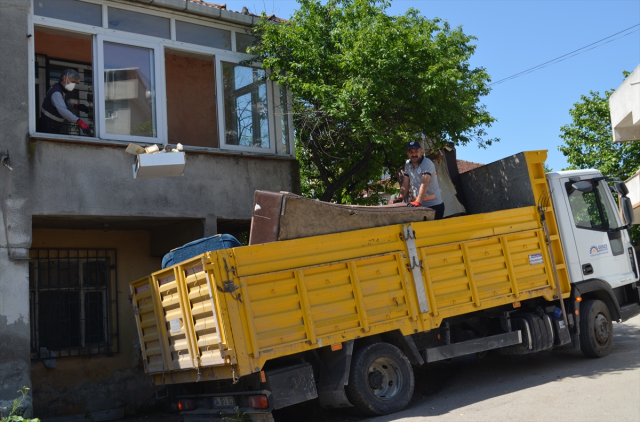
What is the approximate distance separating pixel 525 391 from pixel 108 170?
608 centimetres

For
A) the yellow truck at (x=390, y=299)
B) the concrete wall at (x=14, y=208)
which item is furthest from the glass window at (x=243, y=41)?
the yellow truck at (x=390, y=299)

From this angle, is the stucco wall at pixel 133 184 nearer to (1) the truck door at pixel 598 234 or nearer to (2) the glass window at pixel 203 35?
(2) the glass window at pixel 203 35

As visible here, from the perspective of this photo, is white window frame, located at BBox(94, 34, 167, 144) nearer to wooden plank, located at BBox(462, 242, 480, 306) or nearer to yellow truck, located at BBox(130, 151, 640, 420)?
yellow truck, located at BBox(130, 151, 640, 420)

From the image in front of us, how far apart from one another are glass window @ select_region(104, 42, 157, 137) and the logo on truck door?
6544 millimetres

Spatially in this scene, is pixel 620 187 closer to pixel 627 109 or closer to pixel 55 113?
pixel 627 109

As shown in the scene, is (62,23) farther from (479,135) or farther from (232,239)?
(479,135)

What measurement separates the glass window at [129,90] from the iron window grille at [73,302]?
228cm

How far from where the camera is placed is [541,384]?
24.6ft

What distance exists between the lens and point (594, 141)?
2383cm

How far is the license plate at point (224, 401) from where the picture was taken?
6371 millimetres

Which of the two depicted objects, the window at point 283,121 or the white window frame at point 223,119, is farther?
the window at point 283,121

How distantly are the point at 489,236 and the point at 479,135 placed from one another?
12.0ft

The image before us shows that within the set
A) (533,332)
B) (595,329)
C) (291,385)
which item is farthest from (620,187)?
(291,385)

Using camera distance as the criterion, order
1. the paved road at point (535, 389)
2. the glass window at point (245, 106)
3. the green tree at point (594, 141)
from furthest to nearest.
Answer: the green tree at point (594, 141) → the glass window at point (245, 106) → the paved road at point (535, 389)
